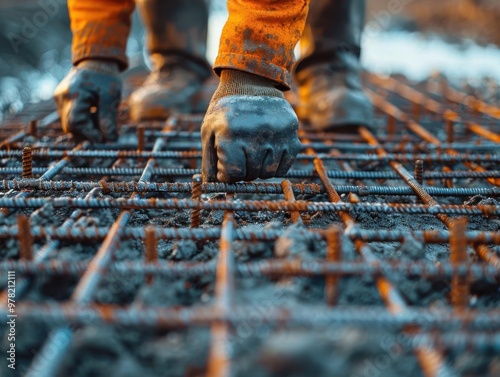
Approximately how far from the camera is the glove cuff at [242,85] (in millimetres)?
1403

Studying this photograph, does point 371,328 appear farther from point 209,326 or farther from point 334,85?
point 334,85

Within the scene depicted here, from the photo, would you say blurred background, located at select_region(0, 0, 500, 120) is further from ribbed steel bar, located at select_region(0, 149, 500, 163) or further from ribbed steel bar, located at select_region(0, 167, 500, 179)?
ribbed steel bar, located at select_region(0, 167, 500, 179)

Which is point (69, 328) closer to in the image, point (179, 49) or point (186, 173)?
point (186, 173)

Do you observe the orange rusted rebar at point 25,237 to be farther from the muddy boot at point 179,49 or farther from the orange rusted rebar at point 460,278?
the muddy boot at point 179,49

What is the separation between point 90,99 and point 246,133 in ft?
2.58

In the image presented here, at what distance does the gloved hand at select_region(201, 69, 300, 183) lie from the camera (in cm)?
131

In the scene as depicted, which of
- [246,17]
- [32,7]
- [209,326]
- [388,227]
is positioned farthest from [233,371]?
[32,7]

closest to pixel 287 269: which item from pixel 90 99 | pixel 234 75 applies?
pixel 234 75

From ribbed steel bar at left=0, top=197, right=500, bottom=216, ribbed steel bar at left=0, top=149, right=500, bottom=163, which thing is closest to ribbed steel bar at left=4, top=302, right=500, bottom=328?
ribbed steel bar at left=0, top=197, right=500, bottom=216

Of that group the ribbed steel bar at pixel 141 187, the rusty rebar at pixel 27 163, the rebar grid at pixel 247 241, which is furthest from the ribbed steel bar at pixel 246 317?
the rusty rebar at pixel 27 163

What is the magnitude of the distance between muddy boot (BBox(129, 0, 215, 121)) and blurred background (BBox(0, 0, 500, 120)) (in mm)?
870

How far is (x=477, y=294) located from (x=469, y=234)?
0.12 meters

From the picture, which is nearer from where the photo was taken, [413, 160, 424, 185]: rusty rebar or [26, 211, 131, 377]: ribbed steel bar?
[26, 211, 131, 377]: ribbed steel bar

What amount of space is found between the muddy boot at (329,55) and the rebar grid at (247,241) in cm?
44
